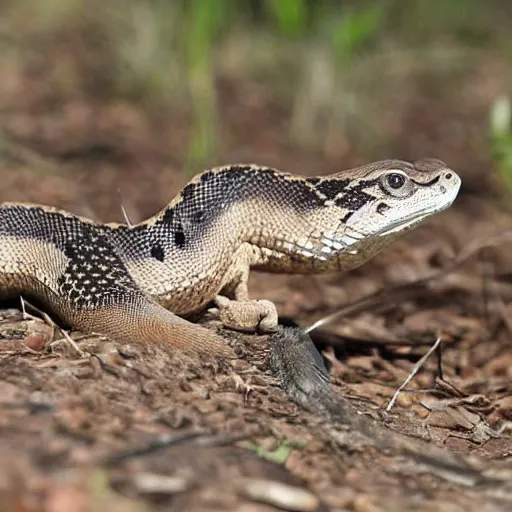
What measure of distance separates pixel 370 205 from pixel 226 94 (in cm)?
744

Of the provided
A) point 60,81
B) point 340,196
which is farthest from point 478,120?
point 340,196

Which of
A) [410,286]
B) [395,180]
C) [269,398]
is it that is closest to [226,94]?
[410,286]

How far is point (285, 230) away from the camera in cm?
551

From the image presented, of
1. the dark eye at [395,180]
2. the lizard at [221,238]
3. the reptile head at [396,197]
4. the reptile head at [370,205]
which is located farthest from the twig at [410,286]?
the dark eye at [395,180]

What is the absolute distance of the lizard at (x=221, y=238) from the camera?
16.9ft

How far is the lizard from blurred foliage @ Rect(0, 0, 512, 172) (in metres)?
3.27

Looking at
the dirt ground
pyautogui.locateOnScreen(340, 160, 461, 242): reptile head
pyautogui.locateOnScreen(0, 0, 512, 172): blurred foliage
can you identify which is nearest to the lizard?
pyautogui.locateOnScreen(340, 160, 461, 242): reptile head

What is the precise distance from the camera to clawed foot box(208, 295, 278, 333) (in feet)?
17.3

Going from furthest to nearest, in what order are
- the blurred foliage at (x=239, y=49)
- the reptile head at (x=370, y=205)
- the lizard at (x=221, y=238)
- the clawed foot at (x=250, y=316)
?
the blurred foliage at (x=239, y=49) < the reptile head at (x=370, y=205) < the clawed foot at (x=250, y=316) < the lizard at (x=221, y=238)

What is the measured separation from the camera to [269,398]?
4.41m

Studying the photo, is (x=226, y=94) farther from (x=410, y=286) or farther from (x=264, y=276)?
(x=410, y=286)

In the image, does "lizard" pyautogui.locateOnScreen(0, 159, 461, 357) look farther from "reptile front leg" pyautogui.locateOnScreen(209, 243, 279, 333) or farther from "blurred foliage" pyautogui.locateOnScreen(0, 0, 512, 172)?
"blurred foliage" pyautogui.locateOnScreen(0, 0, 512, 172)

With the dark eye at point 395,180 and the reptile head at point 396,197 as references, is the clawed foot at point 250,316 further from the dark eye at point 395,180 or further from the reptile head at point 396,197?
the dark eye at point 395,180

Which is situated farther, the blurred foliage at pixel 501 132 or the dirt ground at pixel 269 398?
the blurred foliage at pixel 501 132
